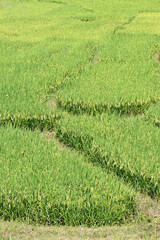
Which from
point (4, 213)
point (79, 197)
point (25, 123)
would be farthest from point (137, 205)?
point (25, 123)

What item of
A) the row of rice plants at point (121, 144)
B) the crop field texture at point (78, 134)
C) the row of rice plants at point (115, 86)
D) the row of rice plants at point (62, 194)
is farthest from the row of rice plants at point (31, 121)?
the row of rice plants at point (62, 194)

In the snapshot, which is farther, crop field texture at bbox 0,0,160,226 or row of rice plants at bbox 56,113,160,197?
row of rice plants at bbox 56,113,160,197

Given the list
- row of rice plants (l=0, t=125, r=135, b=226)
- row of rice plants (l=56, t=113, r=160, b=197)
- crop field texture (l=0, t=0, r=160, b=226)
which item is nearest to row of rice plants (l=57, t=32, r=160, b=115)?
crop field texture (l=0, t=0, r=160, b=226)

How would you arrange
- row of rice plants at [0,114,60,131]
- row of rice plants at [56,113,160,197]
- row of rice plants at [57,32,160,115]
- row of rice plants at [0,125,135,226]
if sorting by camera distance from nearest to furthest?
row of rice plants at [0,125,135,226], row of rice plants at [56,113,160,197], row of rice plants at [0,114,60,131], row of rice plants at [57,32,160,115]

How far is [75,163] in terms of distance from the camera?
7.13 feet

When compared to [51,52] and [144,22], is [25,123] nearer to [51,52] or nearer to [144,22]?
[51,52]

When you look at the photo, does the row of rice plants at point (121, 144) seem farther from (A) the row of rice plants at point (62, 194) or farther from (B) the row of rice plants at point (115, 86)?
(B) the row of rice plants at point (115, 86)

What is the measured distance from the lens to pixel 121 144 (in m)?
2.39

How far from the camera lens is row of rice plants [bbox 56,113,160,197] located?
204cm

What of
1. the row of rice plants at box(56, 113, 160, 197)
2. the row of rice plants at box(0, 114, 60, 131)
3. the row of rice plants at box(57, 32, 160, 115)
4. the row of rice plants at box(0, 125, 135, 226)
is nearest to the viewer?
the row of rice plants at box(0, 125, 135, 226)

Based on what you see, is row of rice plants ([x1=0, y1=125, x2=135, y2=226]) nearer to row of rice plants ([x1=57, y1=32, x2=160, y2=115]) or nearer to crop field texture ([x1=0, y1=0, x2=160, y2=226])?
crop field texture ([x1=0, y1=0, x2=160, y2=226])

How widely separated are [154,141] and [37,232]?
1.17m

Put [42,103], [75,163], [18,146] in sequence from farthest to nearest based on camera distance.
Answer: [42,103] → [18,146] → [75,163]

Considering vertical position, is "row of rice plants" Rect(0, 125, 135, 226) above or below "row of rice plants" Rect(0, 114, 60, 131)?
above
